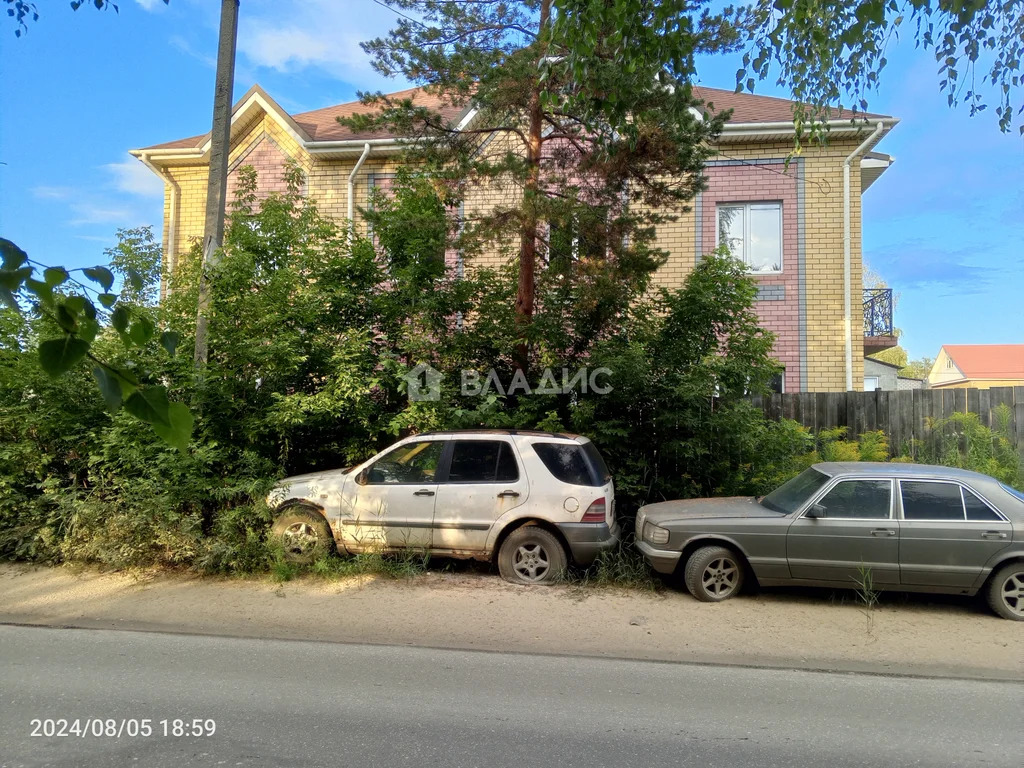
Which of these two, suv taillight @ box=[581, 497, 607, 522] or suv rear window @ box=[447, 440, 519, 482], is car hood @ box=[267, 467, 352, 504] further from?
suv taillight @ box=[581, 497, 607, 522]

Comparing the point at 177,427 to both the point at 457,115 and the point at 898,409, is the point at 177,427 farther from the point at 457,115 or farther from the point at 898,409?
the point at 457,115

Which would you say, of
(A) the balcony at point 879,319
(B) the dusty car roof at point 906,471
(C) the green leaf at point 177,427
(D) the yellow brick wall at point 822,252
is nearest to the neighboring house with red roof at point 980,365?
(A) the balcony at point 879,319

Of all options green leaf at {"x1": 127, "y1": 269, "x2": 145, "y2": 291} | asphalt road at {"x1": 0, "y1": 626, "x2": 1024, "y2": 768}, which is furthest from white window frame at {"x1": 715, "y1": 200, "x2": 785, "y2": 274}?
green leaf at {"x1": 127, "y1": 269, "x2": 145, "y2": 291}

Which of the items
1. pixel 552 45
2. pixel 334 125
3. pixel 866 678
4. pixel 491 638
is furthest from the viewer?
pixel 334 125

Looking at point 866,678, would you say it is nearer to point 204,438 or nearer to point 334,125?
point 204,438

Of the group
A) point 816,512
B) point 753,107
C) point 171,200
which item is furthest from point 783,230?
point 171,200

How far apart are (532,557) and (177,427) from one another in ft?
18.8

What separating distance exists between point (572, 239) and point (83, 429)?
6615 millimetres

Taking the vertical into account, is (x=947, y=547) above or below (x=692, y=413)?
below

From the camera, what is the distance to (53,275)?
174cm

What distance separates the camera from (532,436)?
24.4ft

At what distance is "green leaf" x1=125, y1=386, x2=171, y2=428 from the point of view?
68.0 inches

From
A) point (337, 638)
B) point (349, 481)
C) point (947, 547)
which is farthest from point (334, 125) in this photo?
point (947, 547)
